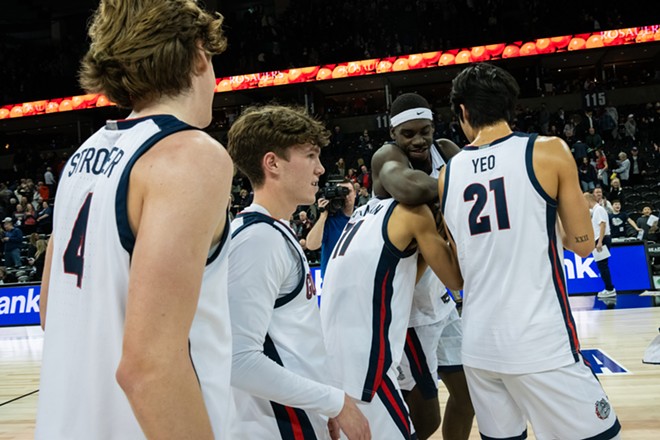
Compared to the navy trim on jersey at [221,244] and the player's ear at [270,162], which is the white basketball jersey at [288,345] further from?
the navy trim on jersey at [221,244]

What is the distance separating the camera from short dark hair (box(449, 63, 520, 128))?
2324 mm

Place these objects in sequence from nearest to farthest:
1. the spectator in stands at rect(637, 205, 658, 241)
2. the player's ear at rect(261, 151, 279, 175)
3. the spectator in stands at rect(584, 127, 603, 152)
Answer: the player's ear at rect(261, 151, 279, 175)
the spectator in stands at rect(637, 205, 658, 241)
the spectator in stands at rect(584, 127, 603, 152)

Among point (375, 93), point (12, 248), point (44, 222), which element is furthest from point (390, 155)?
point (375, 93)

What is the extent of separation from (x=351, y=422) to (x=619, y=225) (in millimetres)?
12415

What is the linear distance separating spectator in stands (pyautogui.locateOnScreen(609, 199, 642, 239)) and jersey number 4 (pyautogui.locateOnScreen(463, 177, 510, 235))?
11.5 meters

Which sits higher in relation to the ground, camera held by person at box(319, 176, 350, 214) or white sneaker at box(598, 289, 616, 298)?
camera held by person at box(319, 176, 350, 214)

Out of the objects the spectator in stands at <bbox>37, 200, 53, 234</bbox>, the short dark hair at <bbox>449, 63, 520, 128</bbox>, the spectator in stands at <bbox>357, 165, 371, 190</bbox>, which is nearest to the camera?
the short dark hair at <bbox>449, 63, 520, 128</bbox>

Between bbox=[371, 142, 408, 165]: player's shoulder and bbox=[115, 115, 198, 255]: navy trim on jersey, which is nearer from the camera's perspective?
bbox=[115, 115, 198, 255]: navy trim on jersey

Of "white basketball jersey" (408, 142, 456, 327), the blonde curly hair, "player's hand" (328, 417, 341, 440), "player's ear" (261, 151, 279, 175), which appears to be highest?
the blonde curly hair

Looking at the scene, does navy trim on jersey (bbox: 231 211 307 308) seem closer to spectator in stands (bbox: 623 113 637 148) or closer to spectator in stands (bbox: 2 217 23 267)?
spectator in stands (bbox: 2 217 23 267)

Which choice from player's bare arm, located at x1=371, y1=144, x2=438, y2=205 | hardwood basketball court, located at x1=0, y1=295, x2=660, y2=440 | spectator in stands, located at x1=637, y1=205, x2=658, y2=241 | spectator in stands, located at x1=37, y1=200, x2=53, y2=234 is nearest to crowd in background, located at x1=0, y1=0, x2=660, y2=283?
spectator in stands, located at x1=37, y1=200, x2=53, y2=234

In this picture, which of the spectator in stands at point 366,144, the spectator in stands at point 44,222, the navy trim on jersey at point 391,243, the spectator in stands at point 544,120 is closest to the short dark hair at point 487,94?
the navy trim on jersey at point 391,243

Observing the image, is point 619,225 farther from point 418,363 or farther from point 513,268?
point 513,268

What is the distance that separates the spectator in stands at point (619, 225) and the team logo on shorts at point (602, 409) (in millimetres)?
11467
